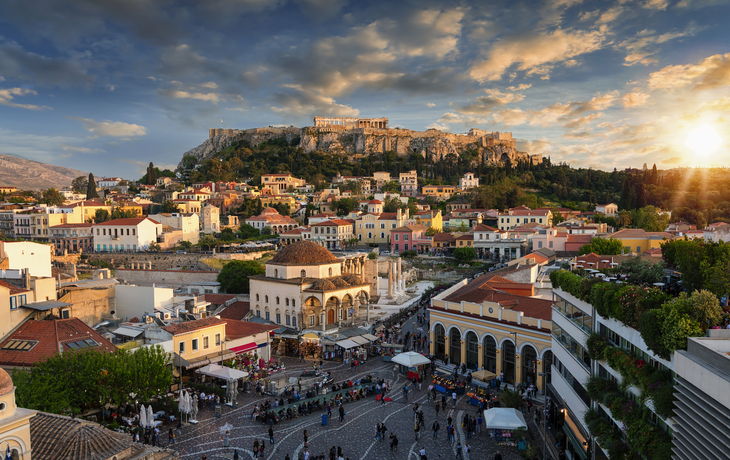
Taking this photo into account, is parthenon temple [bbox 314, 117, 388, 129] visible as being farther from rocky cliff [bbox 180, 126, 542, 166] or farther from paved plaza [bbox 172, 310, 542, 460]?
paved plaza [bbox 172, 310, 542, 460]

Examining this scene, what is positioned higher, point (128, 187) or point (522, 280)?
point (128, 187)

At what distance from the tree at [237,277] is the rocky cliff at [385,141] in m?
87.0

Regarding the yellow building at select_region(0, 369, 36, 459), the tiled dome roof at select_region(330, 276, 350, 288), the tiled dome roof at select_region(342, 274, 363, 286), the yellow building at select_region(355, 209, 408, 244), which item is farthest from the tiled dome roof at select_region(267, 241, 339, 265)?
the yellow building at select_region(355, 209, 408, 244)

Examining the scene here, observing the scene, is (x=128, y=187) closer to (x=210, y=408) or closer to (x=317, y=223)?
(x=317, y=223)

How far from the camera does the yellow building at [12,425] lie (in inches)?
390

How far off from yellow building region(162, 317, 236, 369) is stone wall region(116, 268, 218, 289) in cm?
2774

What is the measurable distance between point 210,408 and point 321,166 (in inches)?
3954

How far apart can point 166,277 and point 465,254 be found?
117 feet

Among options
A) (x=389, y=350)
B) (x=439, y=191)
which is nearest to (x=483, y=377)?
(x=389, y=350)

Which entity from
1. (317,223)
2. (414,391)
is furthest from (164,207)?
(414,391)

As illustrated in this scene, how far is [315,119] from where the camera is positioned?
146000 mm

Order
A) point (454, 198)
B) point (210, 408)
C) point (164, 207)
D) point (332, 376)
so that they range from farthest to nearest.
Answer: point (454, 198) → point (164, 207) → point (332, 376) → point (210, 408)

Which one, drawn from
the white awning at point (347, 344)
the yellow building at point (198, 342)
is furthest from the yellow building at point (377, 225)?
the yellow building at point (198, 342)

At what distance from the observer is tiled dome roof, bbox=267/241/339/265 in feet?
125
